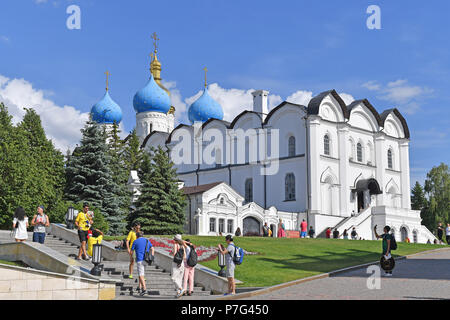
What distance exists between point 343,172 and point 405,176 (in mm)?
8571

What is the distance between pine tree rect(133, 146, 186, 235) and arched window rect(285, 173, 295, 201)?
11807 mm

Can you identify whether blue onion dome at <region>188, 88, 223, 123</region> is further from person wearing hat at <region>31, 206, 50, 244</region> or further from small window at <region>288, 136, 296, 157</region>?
person wearing hat at <region>31, 206, 50, 244</region>

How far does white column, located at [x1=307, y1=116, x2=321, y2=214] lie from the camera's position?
46.0m

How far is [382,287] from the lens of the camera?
656 inches

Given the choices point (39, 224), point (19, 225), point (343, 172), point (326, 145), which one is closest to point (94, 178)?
point (39, 224)

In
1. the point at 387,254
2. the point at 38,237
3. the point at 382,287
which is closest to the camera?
the point at 382,287

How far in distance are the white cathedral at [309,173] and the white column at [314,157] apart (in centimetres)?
8

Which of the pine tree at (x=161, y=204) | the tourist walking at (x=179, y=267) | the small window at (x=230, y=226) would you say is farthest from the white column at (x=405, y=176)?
the tourist walking at (x=179, y=267)

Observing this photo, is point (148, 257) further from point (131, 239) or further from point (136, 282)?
point (136, 282)

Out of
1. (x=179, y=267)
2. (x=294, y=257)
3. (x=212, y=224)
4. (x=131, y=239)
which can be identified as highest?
(x=212, y=224)

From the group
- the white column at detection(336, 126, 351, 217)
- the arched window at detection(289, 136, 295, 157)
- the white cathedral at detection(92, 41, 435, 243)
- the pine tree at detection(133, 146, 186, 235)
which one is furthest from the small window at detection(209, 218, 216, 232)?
the white column at detection(336, 126, 351, 217)

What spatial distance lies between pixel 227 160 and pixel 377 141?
12.9 m
